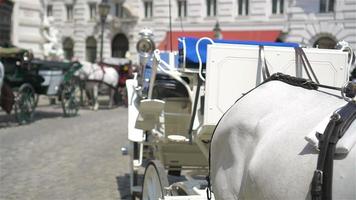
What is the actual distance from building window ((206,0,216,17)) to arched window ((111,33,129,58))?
22.6ft

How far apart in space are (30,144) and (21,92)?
2.22 meters

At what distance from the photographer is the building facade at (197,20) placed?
87.7 ft

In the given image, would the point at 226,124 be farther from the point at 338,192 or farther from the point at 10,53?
the point at 10,53

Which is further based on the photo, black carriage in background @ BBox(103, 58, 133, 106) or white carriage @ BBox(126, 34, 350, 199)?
black carriage in background @ BBox(103, 58, 133, 106)

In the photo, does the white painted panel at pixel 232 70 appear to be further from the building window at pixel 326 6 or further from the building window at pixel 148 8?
the building window at pixel 148 8

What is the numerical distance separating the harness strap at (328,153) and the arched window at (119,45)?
110 feet

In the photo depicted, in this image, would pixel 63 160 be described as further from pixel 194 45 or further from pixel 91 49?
pixel 91 49

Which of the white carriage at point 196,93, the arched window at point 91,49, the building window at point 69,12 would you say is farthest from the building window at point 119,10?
the white carriage at point 196,93

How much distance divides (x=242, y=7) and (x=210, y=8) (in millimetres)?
2005

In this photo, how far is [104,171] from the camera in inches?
301

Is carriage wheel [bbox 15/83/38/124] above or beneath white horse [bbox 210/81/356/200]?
beneath

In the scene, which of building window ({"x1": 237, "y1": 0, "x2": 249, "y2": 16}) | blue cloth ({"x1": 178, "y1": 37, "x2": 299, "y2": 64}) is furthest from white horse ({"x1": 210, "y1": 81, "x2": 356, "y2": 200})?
building window ({"x1": 237, "y1": 0, "x2": 249, "y2": 16})

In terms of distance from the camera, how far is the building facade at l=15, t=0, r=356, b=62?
26.7 metres

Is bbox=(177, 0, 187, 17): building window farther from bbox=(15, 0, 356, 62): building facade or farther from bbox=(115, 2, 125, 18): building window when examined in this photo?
bbox=(115, 2, 125, 18): building window
